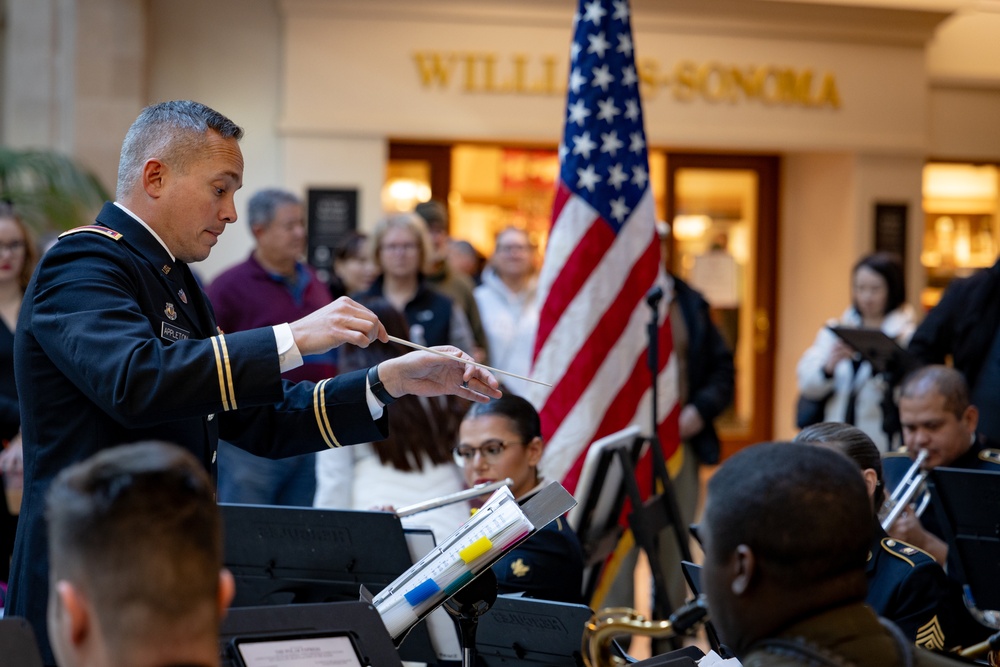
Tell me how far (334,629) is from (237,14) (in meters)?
7.06

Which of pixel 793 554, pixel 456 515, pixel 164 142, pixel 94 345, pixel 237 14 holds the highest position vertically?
pixel 237 14

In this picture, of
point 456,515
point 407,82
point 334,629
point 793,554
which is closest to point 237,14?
point 407,82

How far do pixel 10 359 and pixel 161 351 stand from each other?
8.03ft

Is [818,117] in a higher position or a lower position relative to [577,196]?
higher

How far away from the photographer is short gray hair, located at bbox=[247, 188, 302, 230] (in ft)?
15.8

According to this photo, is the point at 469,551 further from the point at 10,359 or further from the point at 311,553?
the point at 10,359

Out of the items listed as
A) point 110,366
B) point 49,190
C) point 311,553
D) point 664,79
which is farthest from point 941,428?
point 664,79

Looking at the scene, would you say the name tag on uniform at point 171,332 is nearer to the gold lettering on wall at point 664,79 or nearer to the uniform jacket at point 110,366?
the uniform jacket at point 110,366

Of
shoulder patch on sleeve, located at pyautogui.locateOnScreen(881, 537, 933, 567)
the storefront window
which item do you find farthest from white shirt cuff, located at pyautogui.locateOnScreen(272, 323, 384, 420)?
the storefront window

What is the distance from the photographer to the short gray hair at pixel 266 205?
4801mm

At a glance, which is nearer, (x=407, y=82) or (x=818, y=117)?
(x=407, y=82)

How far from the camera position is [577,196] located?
471 centimetres

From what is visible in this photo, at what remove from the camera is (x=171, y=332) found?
2.10m

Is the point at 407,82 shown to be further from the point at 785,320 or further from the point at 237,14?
the point at 785,320
